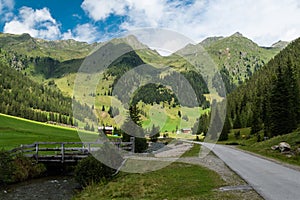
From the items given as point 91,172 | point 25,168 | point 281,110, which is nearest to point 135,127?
point 25,168

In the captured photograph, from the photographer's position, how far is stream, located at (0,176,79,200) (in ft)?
65.4

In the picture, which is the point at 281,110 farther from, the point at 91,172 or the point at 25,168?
the point at 25,168

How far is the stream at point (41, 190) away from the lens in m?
19.9

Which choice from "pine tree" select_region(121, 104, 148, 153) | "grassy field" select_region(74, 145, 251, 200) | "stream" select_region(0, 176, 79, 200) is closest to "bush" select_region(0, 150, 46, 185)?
"stream" select_region(0, 176, 79, 200)

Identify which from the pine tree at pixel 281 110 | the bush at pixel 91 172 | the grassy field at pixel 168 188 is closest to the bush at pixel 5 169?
the bush at pixel 91 172

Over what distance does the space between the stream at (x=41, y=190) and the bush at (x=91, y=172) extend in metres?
1.06

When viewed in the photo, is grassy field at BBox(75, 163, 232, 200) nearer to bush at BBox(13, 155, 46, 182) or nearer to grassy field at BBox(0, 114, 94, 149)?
bush at BBox(13, 155, 46, 182)

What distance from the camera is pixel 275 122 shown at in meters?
56.4

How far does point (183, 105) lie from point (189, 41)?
6.92 meters

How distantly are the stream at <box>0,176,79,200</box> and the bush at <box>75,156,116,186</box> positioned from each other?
1.06 m

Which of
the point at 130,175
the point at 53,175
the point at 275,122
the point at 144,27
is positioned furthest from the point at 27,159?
the point at 275,122

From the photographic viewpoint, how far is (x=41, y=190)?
22.2 m

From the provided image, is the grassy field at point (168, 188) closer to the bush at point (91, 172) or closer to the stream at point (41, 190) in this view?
the bush at point (91, 172)

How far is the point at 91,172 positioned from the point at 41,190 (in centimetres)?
431
